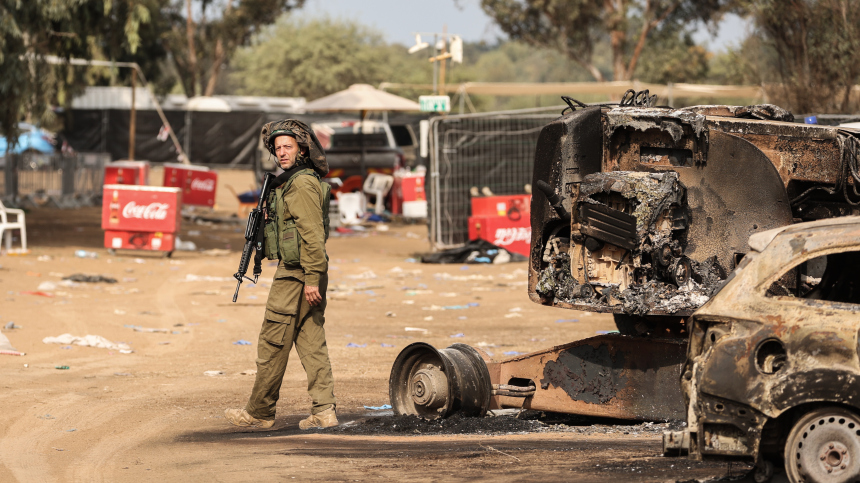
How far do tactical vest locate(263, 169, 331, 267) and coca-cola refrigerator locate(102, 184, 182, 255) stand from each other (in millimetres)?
10531

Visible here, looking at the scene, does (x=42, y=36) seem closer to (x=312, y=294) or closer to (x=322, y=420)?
(x=312, y=294)

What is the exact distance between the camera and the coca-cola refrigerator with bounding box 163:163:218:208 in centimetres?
2611

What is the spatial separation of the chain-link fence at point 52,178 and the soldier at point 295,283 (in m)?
20.0

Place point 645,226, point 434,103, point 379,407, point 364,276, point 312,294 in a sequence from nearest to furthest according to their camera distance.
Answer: point 645,226, point 312,294, point 379,407, point 364,276, point 434,103

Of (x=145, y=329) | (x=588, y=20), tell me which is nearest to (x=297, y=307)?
(x=145, y=329)

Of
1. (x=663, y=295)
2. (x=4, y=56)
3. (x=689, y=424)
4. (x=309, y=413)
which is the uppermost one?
(x=4, y=56)

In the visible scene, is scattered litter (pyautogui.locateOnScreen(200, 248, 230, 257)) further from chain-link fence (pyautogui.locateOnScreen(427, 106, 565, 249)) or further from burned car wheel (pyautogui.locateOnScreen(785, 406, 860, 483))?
burned car wheel (pyautogui.locateOnScreen(785, 406, 860, 483))

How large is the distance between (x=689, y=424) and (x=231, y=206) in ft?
83.2

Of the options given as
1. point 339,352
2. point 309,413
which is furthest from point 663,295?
point 339,352

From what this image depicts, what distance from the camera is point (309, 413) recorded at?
7742 mm

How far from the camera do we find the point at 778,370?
15.2 feet

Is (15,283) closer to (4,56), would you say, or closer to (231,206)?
(4,56)

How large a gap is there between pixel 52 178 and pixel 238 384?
19384mm

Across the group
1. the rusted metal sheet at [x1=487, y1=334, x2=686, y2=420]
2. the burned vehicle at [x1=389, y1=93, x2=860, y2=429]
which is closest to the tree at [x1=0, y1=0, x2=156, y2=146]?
the burned vehicle at [x1=389, y1=93, x2=860, y2=429]
